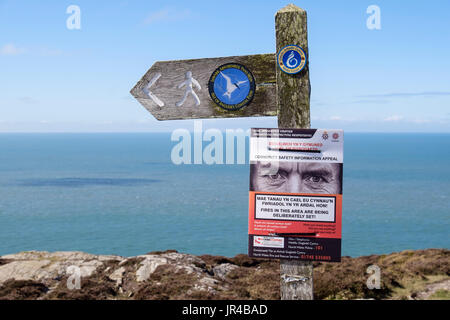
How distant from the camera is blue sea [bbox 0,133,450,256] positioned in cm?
7262

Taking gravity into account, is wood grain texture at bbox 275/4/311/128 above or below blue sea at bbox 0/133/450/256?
above

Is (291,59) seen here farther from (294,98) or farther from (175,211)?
(175,211)

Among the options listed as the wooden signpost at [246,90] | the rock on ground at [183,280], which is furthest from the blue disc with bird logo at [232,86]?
the rock on ground at [183,280]

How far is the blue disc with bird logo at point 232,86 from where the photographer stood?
448cm

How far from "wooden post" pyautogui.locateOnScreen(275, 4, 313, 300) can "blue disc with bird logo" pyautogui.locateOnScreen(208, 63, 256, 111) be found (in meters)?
0.35

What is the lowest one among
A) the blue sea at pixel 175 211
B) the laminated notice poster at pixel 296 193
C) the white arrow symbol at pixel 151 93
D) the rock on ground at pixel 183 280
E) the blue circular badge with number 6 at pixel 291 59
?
the blue sea at pixel 175 211

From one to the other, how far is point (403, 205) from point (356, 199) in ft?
35.9

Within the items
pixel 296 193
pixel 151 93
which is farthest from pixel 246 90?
pixel 296 193

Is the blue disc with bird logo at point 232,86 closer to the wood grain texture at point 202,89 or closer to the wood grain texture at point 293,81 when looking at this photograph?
the wood grain texture at point 202,89

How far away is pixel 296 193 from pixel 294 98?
97cm

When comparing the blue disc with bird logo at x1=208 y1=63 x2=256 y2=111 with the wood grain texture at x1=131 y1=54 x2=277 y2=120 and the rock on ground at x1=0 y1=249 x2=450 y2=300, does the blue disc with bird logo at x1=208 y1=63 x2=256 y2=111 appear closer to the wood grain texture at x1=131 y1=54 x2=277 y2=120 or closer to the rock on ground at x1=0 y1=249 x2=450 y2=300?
the wood grain texture at x1=131 y1=54 x2=277 y2=120

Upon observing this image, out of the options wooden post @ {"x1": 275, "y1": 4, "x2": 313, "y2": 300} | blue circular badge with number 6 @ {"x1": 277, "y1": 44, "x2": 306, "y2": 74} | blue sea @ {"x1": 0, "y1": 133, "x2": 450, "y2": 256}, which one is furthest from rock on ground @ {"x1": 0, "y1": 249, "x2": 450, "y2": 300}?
blue sea @ {"x1": 0, "y1": 133, "x2": 450, "y2": 256}

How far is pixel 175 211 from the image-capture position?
101 meters

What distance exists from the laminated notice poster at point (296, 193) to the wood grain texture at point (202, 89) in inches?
18.3
